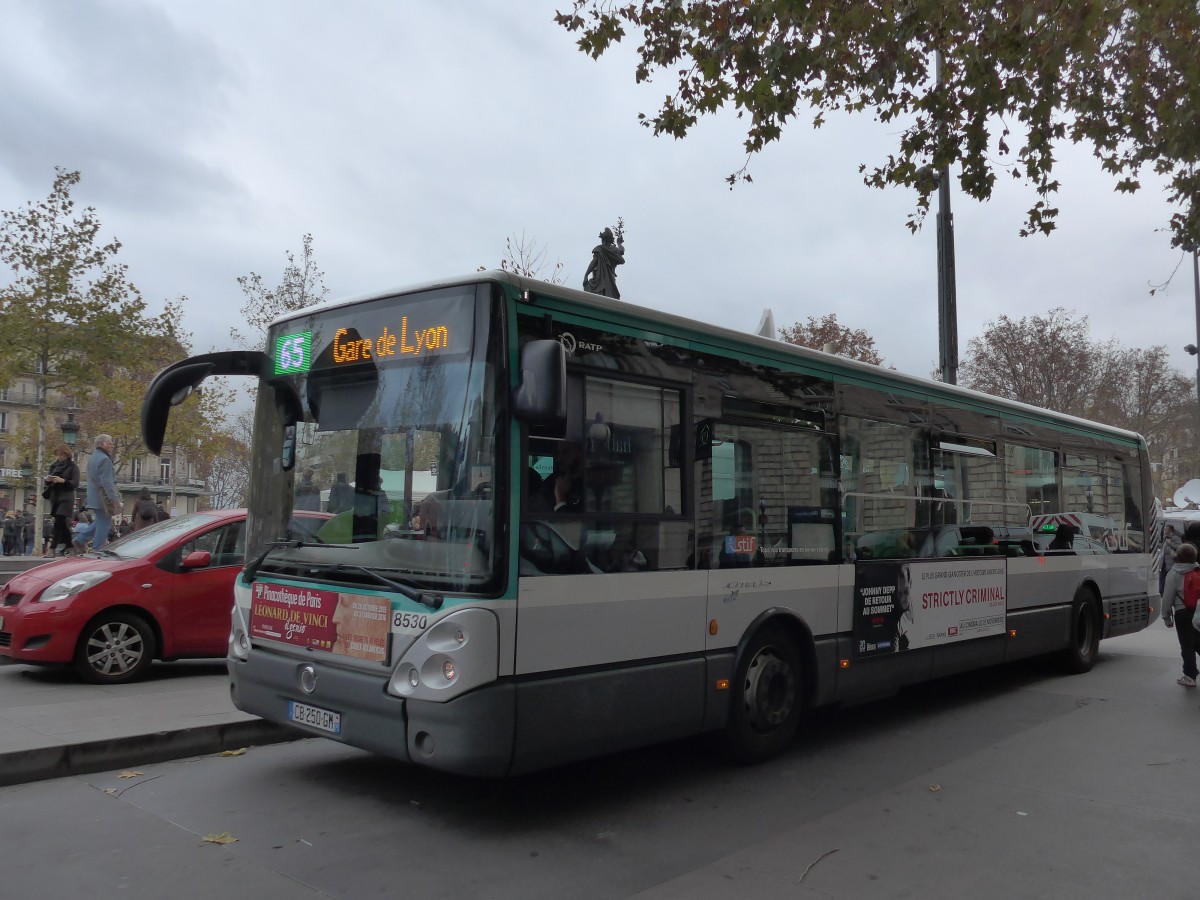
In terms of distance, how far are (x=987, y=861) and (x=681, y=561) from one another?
7.41 ft

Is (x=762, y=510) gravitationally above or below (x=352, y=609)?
above

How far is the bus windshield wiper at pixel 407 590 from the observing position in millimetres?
5004

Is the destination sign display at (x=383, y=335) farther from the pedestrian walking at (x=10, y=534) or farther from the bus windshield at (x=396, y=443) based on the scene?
the pedestrian walking at (x=10, y=534)

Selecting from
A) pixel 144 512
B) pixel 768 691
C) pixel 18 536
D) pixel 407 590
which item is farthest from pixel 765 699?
pixel 18 536

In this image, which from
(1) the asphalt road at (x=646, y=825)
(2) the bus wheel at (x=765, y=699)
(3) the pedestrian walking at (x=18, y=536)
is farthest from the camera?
(3) the pedestrian walking at (x=18, y=536)

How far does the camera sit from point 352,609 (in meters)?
5.39

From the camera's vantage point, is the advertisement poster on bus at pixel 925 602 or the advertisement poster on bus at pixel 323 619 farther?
the advertisement poster on bus at pixel 925 602

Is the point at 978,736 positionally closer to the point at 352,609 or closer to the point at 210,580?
the point at 352,609

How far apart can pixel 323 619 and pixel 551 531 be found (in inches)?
55.8

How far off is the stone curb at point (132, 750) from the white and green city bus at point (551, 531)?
887 mm

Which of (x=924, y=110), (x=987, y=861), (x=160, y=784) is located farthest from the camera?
(x=924, y=110)

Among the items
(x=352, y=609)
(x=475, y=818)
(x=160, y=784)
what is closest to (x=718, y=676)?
(x=475, y=818)

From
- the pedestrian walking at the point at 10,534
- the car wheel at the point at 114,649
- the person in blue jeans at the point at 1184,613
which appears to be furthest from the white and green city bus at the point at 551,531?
the pedestrian walking at the point at 10,534

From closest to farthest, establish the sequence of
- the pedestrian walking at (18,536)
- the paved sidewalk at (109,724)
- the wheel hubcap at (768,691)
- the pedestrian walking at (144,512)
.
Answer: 1. the paved sidewalk at (109,724)
2. the wheel hubcap at (768,691)
3. the pedestrian walking at (144,512)
4. the pedestrian walking at (18,536)
